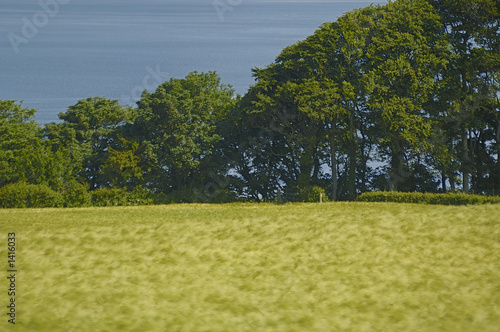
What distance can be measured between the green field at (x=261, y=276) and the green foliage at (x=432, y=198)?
43.6 feet

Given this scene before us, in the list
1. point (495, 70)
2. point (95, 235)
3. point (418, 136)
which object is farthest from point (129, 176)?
point (95, 235)

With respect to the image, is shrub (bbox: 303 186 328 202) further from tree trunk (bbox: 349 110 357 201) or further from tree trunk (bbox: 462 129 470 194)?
tree trunk (bbox: 462 129 470 194)

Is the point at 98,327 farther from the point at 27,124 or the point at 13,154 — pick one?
the point at 27,124

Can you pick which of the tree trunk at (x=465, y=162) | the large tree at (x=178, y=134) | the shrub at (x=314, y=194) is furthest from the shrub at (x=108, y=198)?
the tree trunk at (x=465, y=162)

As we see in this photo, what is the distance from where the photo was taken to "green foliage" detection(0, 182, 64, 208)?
34500mm

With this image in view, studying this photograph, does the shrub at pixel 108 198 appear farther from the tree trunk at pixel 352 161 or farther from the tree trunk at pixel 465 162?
the tree trunk at pixel 465 162

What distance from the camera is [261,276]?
13.4 metres

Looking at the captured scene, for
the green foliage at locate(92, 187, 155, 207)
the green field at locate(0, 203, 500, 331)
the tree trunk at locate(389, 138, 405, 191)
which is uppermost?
the tree trunk at locate(389, 138, 405, 191)

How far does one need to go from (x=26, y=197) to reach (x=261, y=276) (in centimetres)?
2469

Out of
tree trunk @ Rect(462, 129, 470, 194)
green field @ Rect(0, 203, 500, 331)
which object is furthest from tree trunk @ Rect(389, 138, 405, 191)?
green field @ Rect(0, 203, 500, 331)

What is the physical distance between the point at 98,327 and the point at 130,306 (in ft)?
2.91

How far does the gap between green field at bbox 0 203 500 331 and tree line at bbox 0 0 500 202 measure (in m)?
27.1

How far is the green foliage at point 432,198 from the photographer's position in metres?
30.3

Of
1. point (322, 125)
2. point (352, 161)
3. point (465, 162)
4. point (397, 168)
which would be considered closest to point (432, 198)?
point (465, 162)
